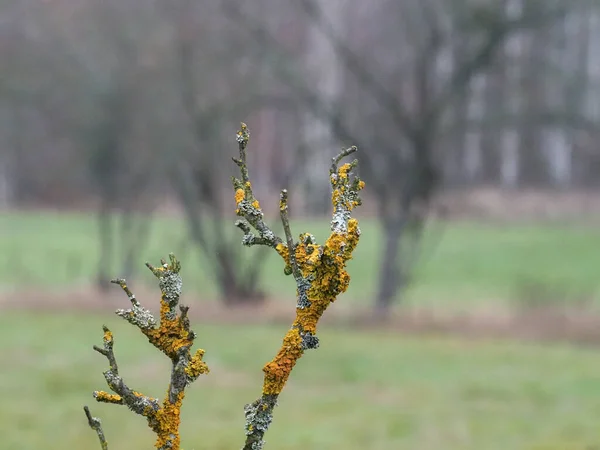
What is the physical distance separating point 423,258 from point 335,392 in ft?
50.9

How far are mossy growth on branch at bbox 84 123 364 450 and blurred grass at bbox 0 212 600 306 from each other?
52.3 ft

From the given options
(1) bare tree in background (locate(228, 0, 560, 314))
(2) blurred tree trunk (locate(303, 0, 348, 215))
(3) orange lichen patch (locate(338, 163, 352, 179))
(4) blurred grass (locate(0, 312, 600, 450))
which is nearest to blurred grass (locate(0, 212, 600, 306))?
(2) blurred tree trunk (locate(303, 0, 348, 215))

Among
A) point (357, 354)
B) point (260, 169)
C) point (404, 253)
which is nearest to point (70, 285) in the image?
point (404, 253)

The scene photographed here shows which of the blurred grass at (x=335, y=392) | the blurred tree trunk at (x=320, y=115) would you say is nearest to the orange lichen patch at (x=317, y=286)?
the blurred grass at (x=335, y=392)

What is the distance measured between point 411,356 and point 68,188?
3031 centimetres

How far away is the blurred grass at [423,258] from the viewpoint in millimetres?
20219

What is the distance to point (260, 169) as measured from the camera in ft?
139

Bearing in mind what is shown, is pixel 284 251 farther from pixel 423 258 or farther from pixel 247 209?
pixel 423 258

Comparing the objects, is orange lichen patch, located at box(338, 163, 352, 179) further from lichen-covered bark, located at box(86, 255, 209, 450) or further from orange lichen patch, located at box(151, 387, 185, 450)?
orange lichen patch, located at box(151, 387, 185, 450)

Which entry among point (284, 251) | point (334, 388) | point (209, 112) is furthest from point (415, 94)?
point (284, 251)

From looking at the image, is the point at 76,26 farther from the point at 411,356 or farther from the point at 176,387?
the point at 176,387

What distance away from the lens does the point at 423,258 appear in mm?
25609

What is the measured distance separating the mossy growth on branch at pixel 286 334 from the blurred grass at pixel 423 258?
52.3ft

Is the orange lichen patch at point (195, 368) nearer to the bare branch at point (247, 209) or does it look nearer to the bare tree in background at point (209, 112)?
the bare branch at point (247, 209)
